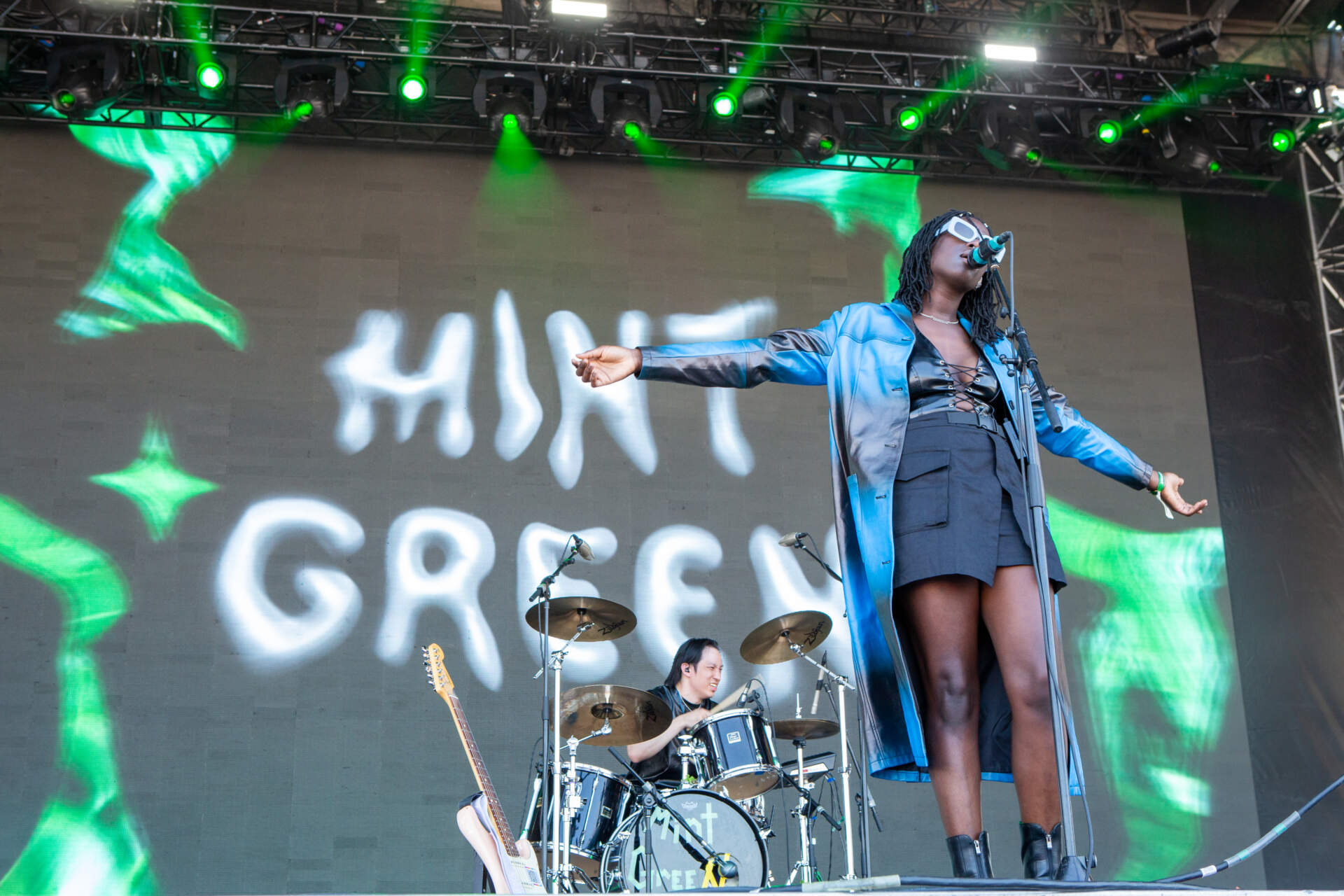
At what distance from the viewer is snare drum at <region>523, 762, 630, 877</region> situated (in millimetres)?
4660

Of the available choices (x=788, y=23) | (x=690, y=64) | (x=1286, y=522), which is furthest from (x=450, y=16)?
(x=1286, y=522)

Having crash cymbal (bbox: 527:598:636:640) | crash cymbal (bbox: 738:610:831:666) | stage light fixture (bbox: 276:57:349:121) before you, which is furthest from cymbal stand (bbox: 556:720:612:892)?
stage light fixture (bbox: 276:57:349:121)

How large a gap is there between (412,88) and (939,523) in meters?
5.44

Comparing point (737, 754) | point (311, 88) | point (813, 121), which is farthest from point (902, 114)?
point (737, 754)

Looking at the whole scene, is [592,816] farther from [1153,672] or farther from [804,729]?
[1153,672]

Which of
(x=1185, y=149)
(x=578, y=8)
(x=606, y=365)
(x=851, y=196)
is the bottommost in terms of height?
(x=606, y=365)

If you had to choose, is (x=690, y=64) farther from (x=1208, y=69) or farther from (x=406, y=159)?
(x=1208, y=69)

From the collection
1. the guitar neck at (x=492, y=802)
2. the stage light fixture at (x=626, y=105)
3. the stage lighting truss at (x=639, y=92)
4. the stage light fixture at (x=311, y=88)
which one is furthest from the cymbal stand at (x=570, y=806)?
the stage light fixture at (x=311, y=88)

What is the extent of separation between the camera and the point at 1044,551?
7.16ft

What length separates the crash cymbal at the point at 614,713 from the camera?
4738 mm

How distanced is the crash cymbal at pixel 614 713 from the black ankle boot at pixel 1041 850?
8.47ft

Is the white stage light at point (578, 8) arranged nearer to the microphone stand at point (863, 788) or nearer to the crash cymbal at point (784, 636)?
the microphone stand at point (863, 788)

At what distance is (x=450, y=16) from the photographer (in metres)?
6.83

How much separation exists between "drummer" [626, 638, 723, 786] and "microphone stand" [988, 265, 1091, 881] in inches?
112
